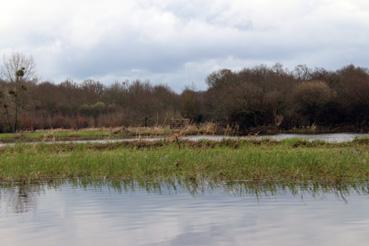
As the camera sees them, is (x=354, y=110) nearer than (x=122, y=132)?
No

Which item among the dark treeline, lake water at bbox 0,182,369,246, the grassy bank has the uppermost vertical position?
the dark treeline

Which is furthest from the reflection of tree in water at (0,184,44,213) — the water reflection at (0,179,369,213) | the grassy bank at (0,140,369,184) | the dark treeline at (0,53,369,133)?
the dark treeline at (0,53,369,133)

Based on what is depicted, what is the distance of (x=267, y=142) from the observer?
2478 cm

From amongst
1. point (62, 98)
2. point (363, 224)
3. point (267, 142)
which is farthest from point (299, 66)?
point (363, 224)

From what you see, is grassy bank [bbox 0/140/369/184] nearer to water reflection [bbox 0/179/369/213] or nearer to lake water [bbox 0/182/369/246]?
water reflection [bbox 0/179/369/213]

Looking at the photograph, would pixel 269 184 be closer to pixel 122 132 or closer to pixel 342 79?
pixel 122 132

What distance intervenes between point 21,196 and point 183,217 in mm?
4666

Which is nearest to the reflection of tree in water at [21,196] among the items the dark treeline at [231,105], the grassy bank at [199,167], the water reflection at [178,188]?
the water reflection at [178,188]

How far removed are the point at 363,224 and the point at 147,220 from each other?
3.40 metres

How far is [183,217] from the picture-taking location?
9.91 metres

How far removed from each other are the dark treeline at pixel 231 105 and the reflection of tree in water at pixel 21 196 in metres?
34.0

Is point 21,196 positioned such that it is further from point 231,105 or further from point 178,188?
point 231,105

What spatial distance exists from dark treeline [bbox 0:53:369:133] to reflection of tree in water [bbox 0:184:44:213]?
34.0 m

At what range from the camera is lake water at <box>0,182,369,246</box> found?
8375 millimetres
